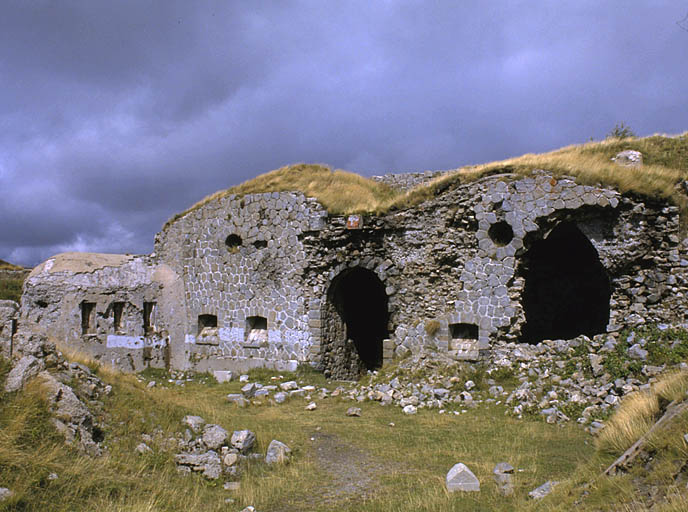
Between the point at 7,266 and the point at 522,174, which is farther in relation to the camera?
the point at 7,266

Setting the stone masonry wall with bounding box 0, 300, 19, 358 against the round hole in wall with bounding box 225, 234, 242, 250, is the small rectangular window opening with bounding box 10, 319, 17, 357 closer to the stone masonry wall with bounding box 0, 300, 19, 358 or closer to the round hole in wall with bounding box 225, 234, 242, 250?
the stone masonry wall with bounding box 0, 300, 19, 358

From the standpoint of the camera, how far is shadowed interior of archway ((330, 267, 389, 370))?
16.4m

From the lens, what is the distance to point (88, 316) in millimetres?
17078

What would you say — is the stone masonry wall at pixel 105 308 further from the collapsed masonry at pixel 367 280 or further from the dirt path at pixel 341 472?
the dirt path at pixel 341 472

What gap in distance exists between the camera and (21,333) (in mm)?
7059

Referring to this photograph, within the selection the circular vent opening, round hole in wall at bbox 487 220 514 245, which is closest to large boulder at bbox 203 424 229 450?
round hole in wall at bbox 487 220 514 245

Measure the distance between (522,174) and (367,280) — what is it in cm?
650

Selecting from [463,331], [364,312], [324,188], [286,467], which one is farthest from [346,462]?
[364,312]

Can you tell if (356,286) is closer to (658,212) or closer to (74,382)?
(658,212)

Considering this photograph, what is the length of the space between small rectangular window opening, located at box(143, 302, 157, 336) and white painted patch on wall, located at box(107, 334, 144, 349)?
38 centimetres

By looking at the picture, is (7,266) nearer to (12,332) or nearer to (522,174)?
(12,332)

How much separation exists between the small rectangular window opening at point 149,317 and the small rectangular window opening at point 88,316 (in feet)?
4.95

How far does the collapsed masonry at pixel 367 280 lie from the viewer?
1205cm

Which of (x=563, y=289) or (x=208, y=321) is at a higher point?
(x=563, y=289)
